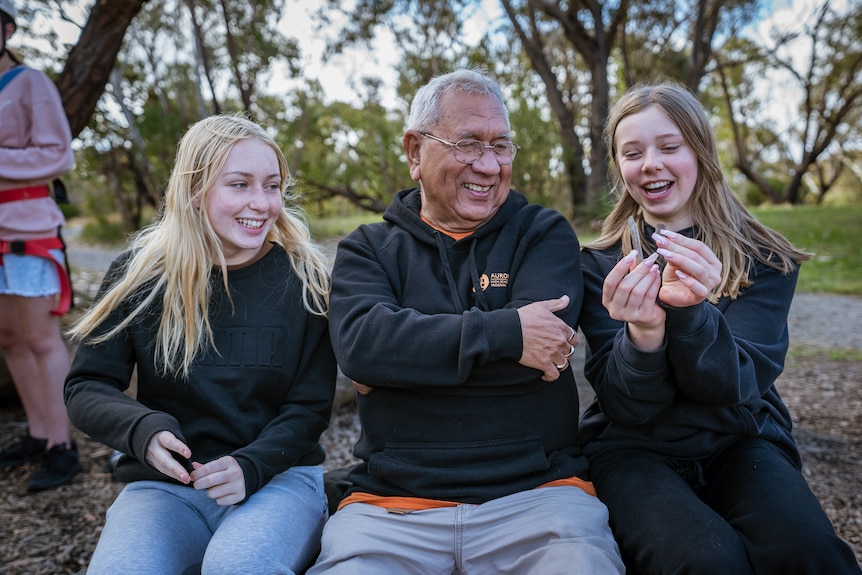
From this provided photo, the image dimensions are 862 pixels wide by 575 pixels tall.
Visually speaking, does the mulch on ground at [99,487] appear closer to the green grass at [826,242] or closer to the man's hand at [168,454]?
the man's hand at [168,454]

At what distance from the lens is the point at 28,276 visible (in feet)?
11.0

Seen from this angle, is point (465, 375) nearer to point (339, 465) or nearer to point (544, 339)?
A: point (544, 339)

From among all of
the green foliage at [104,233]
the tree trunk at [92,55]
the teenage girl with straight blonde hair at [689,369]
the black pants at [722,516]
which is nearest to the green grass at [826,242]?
the teenage girl with straight blonde hair at [689,369]

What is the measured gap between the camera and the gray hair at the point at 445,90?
7.54ft

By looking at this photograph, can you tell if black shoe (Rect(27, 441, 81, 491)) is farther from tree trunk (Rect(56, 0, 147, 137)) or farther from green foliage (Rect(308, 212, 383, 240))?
green foliage (Rect(308, 212, 383, 240))

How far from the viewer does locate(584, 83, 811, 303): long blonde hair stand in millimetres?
2291

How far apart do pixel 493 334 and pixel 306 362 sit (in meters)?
0.75

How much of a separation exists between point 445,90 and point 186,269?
110 centimetres

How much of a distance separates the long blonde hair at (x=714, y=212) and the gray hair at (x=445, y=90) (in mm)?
531

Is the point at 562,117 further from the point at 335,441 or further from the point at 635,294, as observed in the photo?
the point at 635,294

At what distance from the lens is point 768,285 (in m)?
2.27

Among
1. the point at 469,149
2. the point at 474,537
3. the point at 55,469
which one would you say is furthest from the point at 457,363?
the point at 55,469

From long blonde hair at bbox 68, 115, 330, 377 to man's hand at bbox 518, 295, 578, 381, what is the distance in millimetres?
764

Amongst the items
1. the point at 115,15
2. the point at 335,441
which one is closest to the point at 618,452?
the point at 335,441
